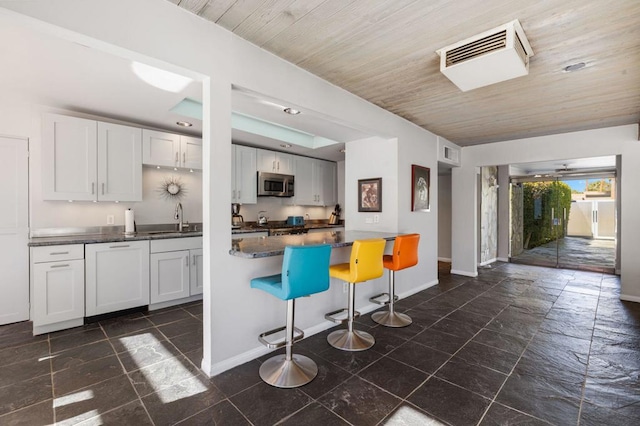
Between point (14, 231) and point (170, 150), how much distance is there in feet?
6.22

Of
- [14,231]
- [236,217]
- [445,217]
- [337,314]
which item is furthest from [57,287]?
[445,217]

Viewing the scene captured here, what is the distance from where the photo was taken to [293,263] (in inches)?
81.3

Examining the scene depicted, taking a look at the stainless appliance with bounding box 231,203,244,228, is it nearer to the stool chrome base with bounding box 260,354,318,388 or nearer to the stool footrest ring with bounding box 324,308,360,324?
the stool footrest ring with bounding box 324,308,360,324

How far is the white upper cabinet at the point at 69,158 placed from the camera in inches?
123

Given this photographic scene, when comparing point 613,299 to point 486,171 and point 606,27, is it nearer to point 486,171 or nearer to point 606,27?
point 486,171

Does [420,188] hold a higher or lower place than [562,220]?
higher

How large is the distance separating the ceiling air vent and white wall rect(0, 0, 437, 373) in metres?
1.15

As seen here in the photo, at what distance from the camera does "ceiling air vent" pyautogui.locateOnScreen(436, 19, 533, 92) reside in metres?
2.02

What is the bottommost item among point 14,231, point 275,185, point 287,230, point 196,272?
point 196,272

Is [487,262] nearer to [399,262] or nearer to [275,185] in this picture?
[399,262]

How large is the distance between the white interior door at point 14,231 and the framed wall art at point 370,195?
4084 millimetres

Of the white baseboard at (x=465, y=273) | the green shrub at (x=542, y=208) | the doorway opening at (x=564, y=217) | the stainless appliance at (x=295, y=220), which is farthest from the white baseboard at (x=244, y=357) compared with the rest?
the green shrub at (x=542, y=208)

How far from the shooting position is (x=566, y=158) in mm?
4598

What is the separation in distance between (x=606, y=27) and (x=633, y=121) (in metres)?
3.10
